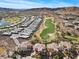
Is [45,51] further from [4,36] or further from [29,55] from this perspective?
[4,36]

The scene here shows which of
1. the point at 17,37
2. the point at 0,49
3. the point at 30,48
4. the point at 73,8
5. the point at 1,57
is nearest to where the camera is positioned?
the point at 1,57

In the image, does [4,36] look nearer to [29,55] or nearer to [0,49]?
[0,49]

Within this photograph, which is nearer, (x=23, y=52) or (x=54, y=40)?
(x=23, y=52)

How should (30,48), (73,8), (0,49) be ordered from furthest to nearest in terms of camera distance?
1. (73,8)
2. (0,49)
3. (30,48)

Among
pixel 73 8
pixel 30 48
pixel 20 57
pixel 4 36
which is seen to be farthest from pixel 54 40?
pixel 73 8

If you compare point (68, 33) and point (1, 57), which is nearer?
point (1, 57)

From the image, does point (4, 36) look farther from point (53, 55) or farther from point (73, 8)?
point (73, 8)

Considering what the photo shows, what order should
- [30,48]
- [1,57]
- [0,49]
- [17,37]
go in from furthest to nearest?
[17,37], [0,49], [30,48], [1,57]

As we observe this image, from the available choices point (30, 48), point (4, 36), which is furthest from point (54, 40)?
point (4, 36)
